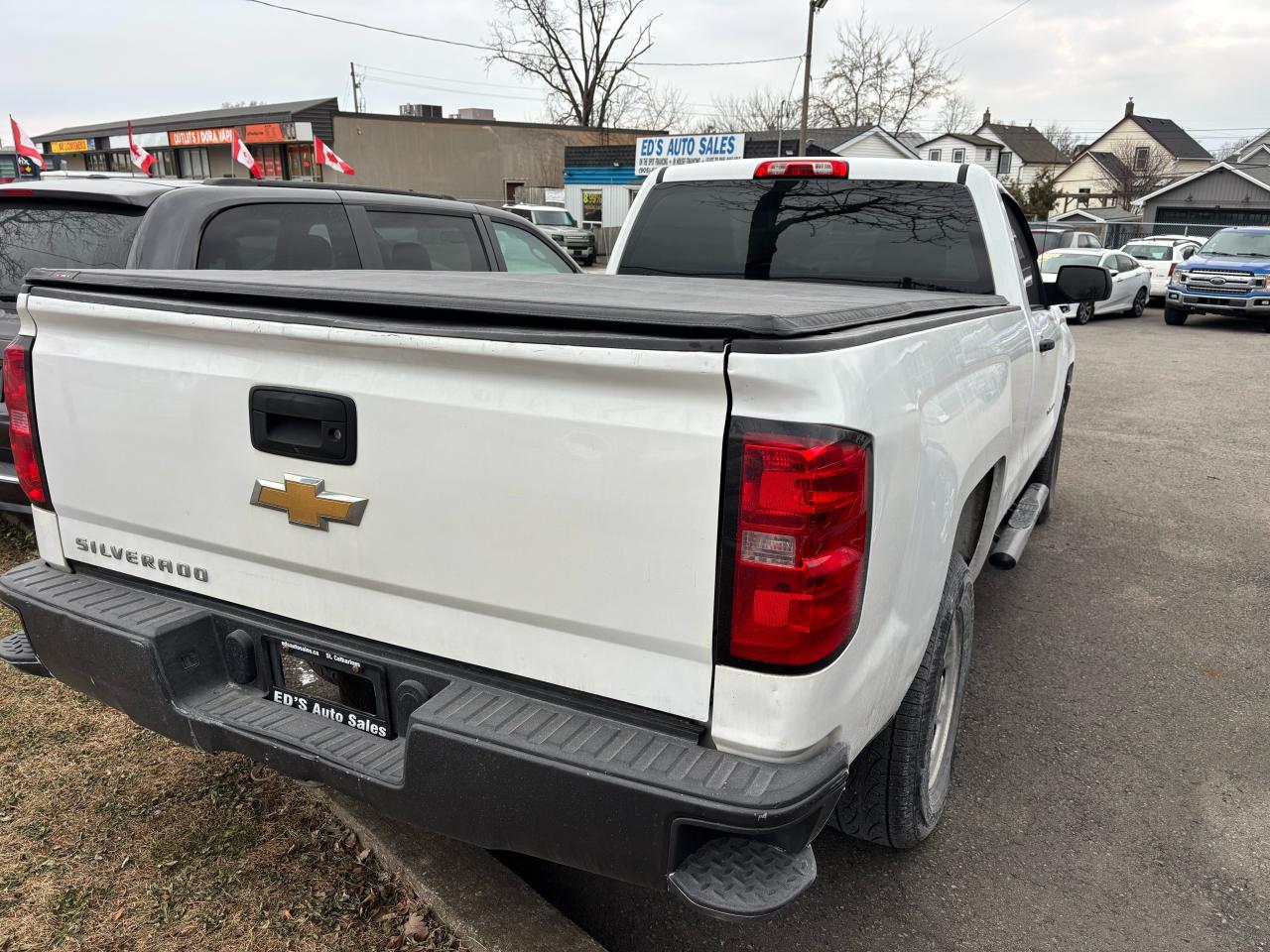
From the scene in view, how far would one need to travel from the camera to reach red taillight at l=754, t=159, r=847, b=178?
4086 mm

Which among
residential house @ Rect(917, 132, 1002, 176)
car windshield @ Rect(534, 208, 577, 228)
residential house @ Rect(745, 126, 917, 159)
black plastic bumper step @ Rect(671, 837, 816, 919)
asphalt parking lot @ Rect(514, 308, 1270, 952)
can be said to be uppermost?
residential house @ Rect(917, 132, 1002, 176)

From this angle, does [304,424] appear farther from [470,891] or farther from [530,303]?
[470,891]

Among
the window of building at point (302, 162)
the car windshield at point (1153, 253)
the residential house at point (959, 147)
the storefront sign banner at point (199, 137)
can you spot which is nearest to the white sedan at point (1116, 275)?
the car windshield at point (1153, 253)

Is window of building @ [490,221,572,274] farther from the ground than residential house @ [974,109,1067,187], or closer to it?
closer to it

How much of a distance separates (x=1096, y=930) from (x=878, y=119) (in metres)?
63.5

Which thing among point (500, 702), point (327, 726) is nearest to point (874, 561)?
point (500, 702)

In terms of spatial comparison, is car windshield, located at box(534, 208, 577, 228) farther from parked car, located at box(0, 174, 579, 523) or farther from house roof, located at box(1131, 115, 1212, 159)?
house roof, located at box(1131, 115, 1212, 159)

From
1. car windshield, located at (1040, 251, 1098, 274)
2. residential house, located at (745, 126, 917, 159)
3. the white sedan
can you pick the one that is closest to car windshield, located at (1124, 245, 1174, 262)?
the white sedan

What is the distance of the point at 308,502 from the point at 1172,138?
8729 centimetres

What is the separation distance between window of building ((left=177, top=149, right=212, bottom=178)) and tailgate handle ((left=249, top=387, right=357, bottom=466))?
48.2 metres

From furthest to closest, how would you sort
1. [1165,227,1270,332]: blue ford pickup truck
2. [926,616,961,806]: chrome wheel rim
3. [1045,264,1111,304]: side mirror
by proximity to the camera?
[1165,227,1270,332]: blue ford pickup truck, [1045,264,1111,304]: side mirror, [926,616,961,806]: chrome wheel rim

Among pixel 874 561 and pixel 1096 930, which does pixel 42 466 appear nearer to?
pixel 874 561

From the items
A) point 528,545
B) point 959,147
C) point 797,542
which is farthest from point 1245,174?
point 528,545

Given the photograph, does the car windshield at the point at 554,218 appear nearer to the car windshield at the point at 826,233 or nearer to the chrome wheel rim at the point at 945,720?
the car windshield at the point at 826,233
